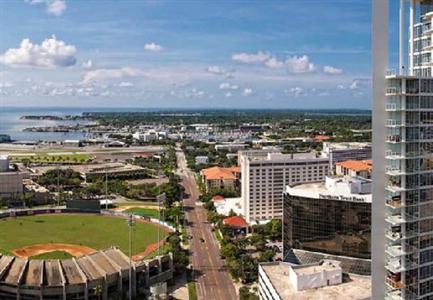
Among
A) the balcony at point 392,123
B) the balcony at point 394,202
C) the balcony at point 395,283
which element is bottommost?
the balcony at point 395,283

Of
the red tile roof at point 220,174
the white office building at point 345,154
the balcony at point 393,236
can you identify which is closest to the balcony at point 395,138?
the balcony at point 393,236

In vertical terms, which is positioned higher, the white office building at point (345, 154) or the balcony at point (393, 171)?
the balcony at point (393, 171)

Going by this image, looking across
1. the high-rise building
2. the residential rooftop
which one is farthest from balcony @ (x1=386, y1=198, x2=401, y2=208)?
the residential rooftop

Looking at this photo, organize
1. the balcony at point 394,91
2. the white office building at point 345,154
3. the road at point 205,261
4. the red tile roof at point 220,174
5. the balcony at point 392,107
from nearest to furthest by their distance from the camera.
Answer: the balcony at point 394,91 < the balcony at point 392,107 < the road at point 205,261 < the red tile roof at point 220,174 < the white office building at point 345,154

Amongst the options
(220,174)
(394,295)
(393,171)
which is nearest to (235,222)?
(220,174)

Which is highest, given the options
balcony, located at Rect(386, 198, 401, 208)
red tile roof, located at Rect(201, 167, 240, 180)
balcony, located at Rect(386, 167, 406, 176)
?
balcony, located at Rect(386, 167, 406, 176)

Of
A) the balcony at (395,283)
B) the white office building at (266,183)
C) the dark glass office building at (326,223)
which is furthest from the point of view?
the white office building at (266,183)

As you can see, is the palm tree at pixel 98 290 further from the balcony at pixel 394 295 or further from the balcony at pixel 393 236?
the balcony at pixel 393 236

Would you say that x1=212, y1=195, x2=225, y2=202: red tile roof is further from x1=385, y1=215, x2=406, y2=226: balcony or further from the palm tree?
x1=385, y1=215, x2=406, y2=226: balcony
